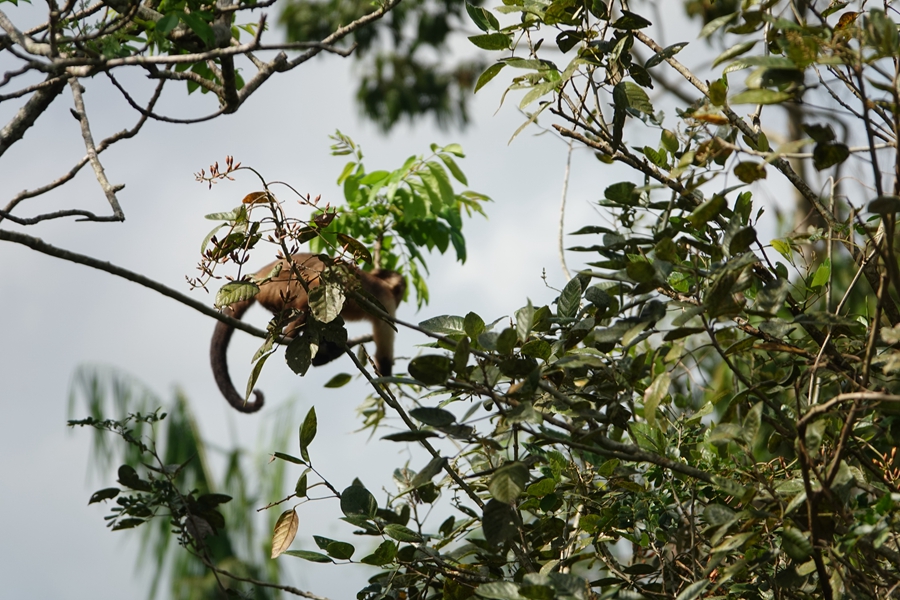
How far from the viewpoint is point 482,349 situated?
178cm

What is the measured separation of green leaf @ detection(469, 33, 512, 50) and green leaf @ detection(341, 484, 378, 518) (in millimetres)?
1140

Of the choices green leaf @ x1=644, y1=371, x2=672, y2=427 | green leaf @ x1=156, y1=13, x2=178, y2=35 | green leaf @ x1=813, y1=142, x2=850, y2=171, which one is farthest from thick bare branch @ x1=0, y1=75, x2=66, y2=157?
green leaf @ x1=813, y1=142, x2=850, y2=171

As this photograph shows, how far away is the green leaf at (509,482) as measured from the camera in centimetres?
147

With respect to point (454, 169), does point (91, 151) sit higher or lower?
lower

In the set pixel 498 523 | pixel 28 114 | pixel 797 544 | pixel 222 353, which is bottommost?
pixel 797 544

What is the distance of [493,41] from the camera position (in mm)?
2105

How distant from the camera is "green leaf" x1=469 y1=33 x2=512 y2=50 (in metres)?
2.09

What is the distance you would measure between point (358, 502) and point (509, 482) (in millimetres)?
581

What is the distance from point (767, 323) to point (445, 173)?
2.20 metres

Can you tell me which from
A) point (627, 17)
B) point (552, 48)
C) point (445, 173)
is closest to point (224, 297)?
point (627, 17)

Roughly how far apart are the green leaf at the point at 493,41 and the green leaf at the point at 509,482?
1119 mm

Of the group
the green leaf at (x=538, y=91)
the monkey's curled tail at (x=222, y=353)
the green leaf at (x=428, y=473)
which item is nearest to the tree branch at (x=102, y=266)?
the green leaf at (x=428, y=473)

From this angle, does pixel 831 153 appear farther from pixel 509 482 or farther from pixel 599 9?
pixel 599 9

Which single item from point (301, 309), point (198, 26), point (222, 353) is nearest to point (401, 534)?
point (198, 26)
